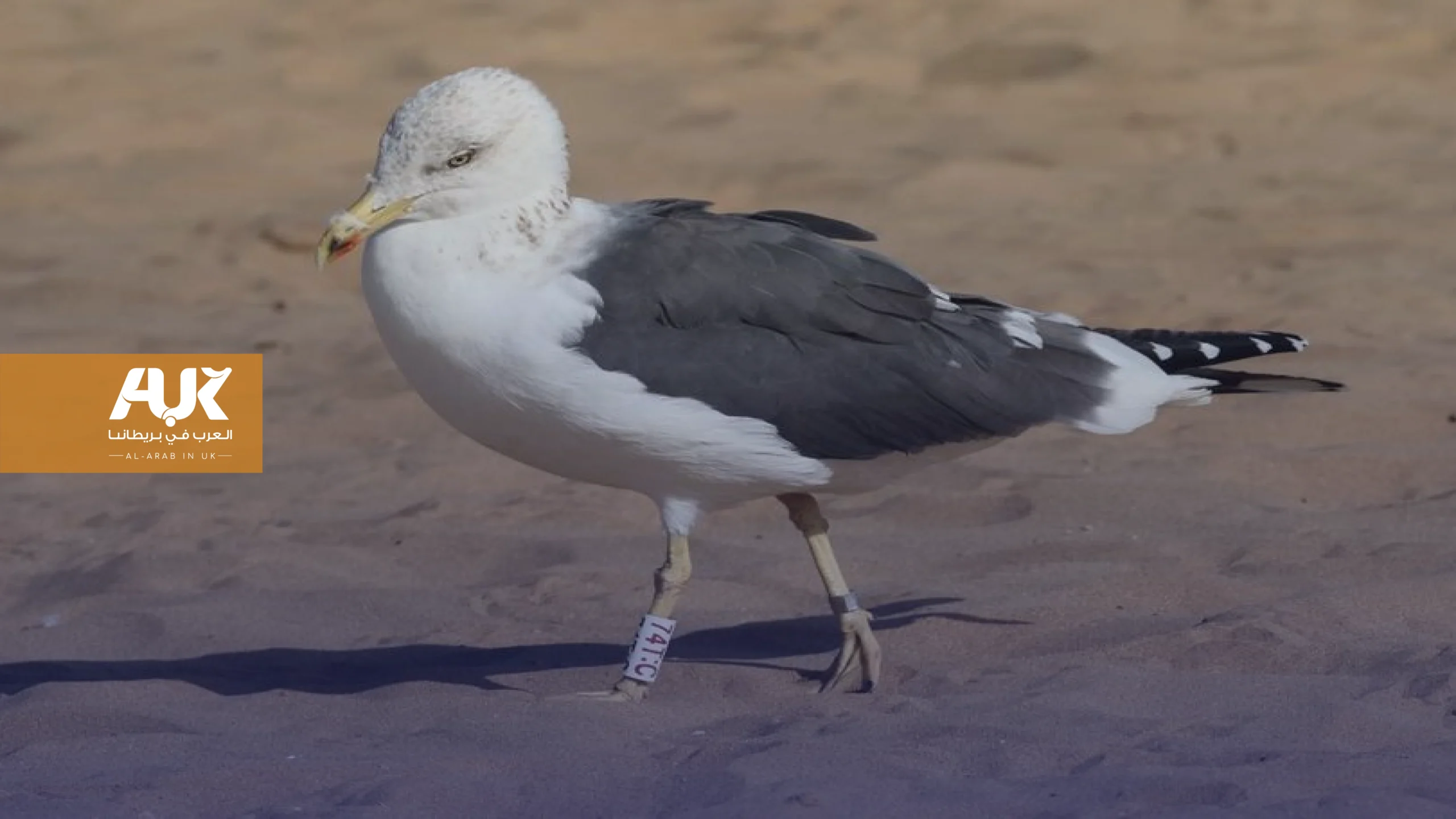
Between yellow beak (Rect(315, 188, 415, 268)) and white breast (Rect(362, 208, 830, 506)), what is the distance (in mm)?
52

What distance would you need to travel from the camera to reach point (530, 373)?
5160mm

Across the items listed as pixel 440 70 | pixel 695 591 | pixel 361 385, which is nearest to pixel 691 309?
pixel 695 591

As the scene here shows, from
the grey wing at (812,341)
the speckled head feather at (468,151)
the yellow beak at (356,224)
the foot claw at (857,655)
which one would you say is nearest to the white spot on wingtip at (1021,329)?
the grey wing at (812,341)

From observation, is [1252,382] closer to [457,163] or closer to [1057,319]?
[1057,319]

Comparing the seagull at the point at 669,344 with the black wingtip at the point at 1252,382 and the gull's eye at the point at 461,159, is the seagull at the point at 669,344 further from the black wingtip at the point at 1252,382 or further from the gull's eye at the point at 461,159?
the black wingtip at the point at 1252,382

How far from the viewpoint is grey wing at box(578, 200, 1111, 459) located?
5379 millimetres

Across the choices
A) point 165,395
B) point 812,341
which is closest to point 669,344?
point 812,341

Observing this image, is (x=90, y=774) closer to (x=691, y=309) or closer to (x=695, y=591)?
(x=691, y=309)

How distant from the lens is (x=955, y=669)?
222 inches

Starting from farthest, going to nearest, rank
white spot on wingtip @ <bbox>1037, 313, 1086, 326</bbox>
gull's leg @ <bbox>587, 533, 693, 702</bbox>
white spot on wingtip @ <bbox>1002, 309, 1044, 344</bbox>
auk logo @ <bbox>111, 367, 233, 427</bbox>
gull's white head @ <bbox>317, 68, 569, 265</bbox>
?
auk logo @ <bbox>111, 367, 233, 427</bbox> → white spot on wingtip @ <bbox>1037, 313, 1086, 326</bbox> → white spot on wingtip @ <bbox>1002, 309, 1044, 344</bbox> → gull's leg @ <bbox>587, 533, 693, 702</bbox> → gull's white head @ <bbox>317, 68, 569, 265</bbox>

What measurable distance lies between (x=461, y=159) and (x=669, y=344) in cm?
64

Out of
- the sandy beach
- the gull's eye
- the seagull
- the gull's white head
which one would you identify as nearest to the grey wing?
the seagull

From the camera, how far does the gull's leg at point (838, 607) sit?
5590 mm

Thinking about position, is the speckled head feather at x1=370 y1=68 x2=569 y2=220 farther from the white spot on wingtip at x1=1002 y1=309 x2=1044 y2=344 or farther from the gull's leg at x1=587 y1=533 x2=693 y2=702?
the white spot on wingtip at x1=1002 y1=309 x2=1044 y2=344
